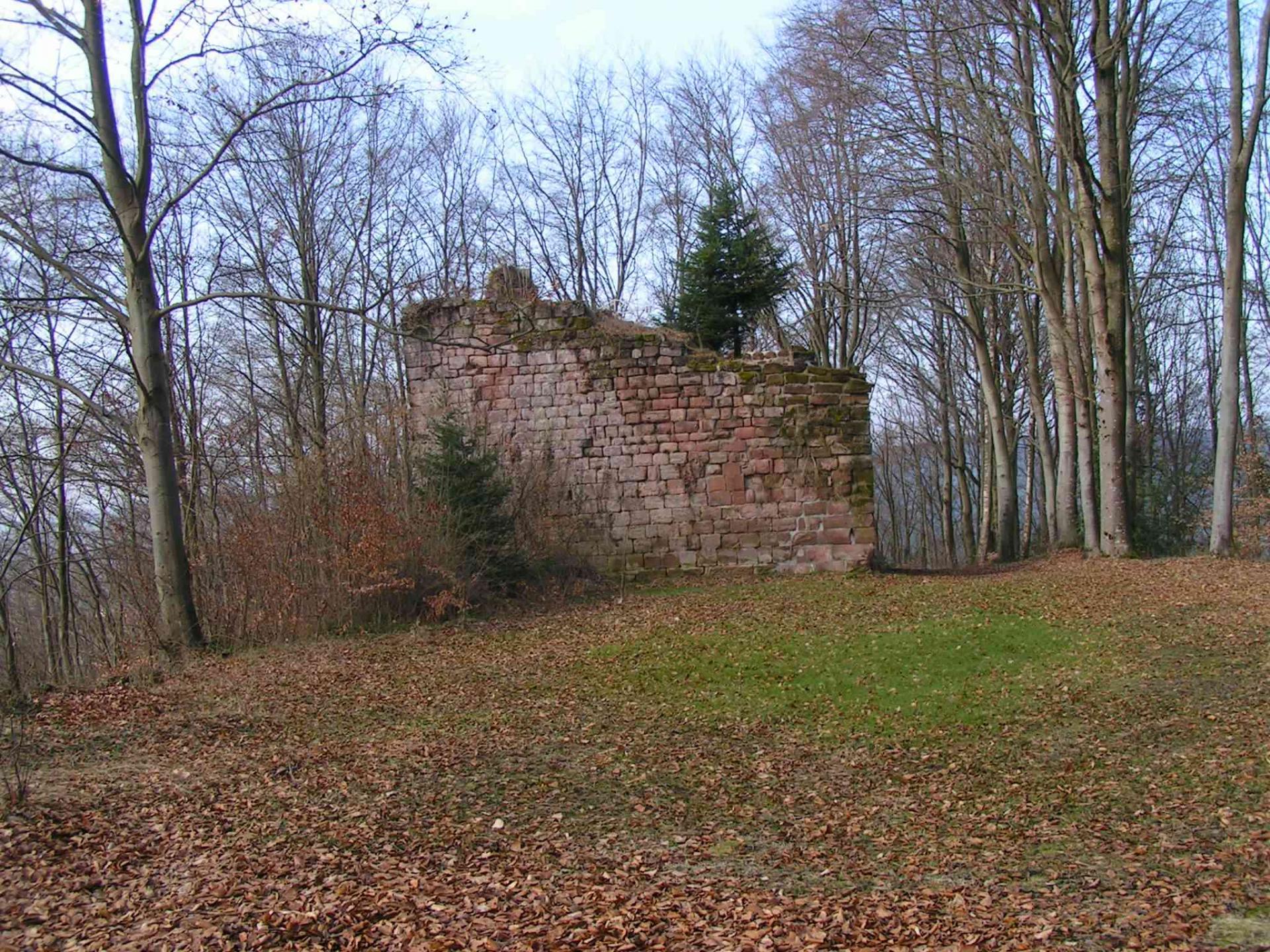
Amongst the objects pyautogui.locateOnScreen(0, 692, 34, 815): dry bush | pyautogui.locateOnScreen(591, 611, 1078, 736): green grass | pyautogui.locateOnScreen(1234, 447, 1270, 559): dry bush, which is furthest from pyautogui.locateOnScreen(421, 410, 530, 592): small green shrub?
pyautogui.locateOnScreen(1234, 447, 1270, 559): dry bush

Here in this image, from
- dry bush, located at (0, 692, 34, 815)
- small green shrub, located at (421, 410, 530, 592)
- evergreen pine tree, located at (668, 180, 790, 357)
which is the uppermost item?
evergreen pine tree, located at (668, 180, 790, 357)

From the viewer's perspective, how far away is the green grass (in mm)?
7344

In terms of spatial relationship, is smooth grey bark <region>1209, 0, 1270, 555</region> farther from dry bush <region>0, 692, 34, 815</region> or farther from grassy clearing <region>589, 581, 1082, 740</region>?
dry bush <region>0, 692, 34, 815</region>

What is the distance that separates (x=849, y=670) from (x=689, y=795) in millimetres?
3168

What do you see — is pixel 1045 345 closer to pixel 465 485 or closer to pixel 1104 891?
pixel 465 485

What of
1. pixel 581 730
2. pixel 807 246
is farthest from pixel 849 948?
pixel 807 246

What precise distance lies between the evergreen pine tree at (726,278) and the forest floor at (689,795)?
10.3 metres

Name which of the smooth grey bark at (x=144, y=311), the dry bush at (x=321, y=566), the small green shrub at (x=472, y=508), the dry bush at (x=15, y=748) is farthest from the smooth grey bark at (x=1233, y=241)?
the dry bush at (x=15, y=748)

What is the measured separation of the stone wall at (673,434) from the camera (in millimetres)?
14641

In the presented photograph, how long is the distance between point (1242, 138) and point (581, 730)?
13.2 metres

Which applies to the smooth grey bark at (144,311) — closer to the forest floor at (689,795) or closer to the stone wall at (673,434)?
the forest floor at (689,795)

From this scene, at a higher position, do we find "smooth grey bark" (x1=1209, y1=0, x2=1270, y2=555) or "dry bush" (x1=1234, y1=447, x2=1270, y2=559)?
"smooth grey bark" (x1=1209, y1=0, x2=1270, y2=555)

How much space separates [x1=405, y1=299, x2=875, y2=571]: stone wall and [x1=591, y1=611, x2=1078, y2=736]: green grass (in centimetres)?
409

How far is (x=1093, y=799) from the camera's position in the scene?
17.1 ft
